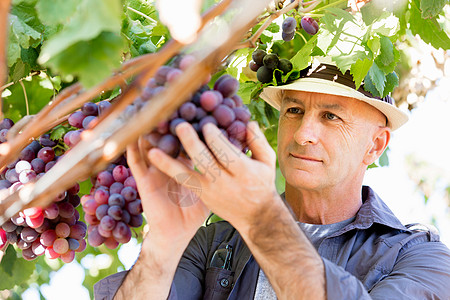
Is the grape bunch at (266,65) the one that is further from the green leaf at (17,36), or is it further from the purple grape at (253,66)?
the green leaf at (17,36)

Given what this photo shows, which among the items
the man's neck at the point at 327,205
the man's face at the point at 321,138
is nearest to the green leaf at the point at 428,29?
the man's face at the point at 321,138

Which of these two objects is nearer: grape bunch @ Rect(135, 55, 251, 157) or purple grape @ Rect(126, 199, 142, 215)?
grape bunch @ Rect(135, 55, 251, 157)

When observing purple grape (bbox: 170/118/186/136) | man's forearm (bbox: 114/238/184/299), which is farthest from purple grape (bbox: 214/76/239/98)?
man's forearm (bbox: 114/238/184/299)

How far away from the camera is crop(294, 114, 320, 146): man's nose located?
2.40 meters

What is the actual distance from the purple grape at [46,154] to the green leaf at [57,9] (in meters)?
0.74

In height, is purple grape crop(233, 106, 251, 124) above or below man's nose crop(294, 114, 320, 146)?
above

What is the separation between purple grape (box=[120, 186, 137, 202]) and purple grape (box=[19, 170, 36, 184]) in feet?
1.06

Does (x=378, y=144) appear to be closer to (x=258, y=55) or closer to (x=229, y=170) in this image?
A: (x=258, y=55)

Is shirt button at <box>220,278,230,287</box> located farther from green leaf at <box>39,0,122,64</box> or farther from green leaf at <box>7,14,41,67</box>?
green leaf at <box>39,0,122,64</box>

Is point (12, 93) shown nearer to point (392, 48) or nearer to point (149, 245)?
point (149, 245)

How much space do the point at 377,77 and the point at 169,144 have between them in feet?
4.07

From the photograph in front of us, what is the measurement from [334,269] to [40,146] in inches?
35.6

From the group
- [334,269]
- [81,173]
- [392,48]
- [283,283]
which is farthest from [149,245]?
[392,48]

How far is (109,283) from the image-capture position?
77.7 inches
